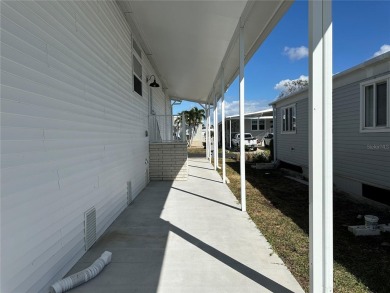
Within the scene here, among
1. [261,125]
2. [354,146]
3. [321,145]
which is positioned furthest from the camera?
[261,125]

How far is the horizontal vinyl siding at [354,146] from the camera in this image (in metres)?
6.23

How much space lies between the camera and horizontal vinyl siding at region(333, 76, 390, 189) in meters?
6.23

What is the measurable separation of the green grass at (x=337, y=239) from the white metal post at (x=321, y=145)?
48cm

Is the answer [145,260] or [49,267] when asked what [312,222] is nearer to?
[145,260]

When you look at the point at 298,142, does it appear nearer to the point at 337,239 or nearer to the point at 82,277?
the point at 337,239

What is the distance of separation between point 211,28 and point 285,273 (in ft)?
15.6

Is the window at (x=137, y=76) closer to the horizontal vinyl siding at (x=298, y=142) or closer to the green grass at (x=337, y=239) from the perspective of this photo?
the green grass at (x=337, y=239)

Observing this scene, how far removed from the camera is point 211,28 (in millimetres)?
5969

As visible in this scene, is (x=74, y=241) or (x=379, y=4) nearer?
(x=74, y=241)

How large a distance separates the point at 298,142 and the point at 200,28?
6.60 meters

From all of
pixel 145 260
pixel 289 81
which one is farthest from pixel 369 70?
pixel 289 81

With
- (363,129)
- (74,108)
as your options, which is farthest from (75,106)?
(363,129)

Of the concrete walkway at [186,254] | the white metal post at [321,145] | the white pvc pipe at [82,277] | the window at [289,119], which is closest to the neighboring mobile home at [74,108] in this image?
the white pvc pipe at [82,277]

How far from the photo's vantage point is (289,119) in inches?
479
